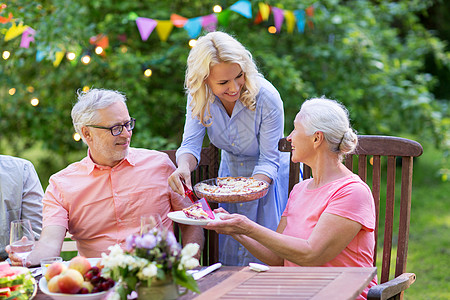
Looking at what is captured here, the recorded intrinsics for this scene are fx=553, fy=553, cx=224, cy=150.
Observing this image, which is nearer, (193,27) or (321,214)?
(321,214)

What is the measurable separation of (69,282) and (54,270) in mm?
119

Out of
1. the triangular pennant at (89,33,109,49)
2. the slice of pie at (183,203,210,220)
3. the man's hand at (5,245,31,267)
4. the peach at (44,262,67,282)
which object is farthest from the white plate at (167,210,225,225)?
the triangular pennant at (89,33,109,49)

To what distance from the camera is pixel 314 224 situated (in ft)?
7.68

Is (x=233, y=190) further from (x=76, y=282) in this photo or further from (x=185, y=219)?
(x=76, y=282)

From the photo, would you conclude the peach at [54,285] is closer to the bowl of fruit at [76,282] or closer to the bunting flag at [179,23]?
the bowl of fruit at [76,282]

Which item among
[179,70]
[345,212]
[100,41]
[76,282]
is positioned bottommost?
[76,282]

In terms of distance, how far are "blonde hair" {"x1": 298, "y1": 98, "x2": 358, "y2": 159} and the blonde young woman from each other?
1.32ft

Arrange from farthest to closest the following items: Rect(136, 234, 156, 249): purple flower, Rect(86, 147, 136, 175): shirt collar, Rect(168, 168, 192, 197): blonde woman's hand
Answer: Rect(86, 147, 136, 175): shirt collar → Rect(168, 168, 192, 197): blonde woman's hand → Rect(136, 234, 156, 249): purple flower

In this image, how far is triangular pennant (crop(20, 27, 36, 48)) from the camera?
434 cm

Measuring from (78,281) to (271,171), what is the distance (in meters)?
1.23

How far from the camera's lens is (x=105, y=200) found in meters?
2.66

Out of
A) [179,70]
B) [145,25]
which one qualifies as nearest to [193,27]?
[145,25]

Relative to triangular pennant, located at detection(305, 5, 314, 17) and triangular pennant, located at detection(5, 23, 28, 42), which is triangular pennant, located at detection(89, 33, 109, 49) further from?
triangular pennant, located at detection(305, 5, 314, 17)

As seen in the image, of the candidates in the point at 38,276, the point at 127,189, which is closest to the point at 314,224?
the point at 127,189
